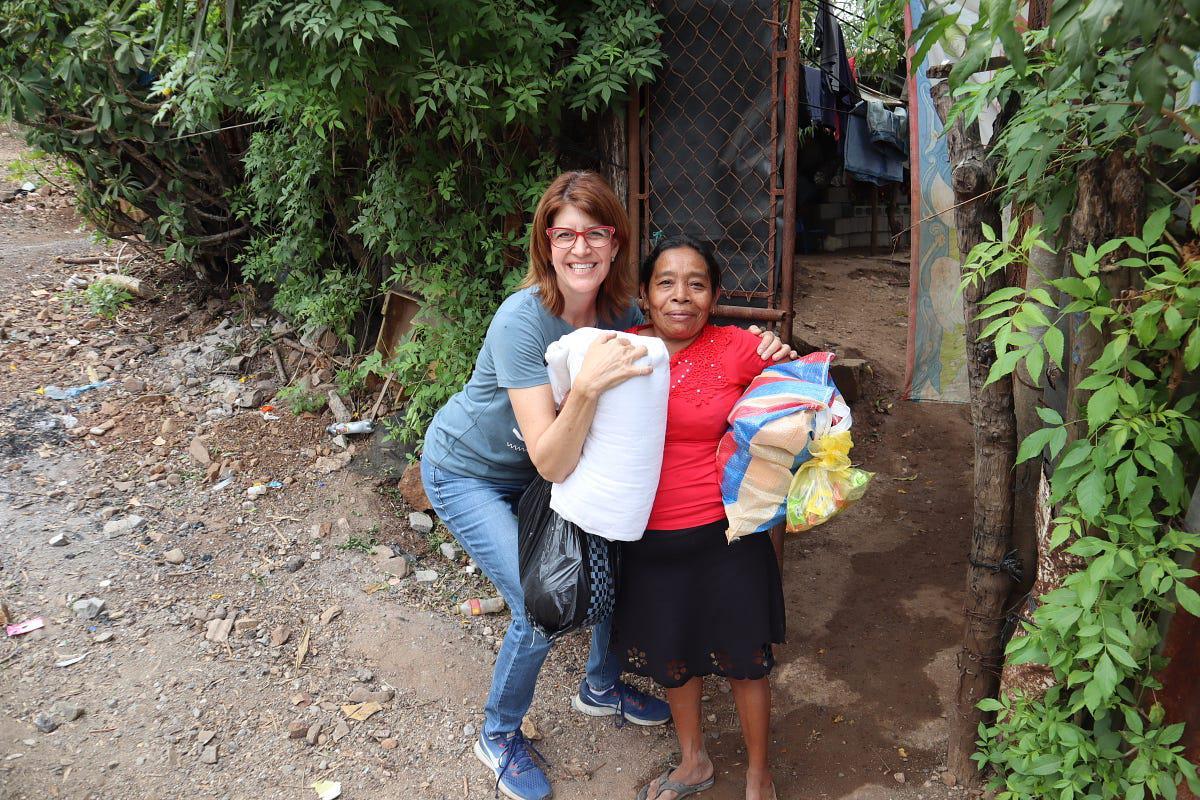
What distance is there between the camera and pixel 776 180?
126 inches

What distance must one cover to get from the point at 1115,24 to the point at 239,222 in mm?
5763

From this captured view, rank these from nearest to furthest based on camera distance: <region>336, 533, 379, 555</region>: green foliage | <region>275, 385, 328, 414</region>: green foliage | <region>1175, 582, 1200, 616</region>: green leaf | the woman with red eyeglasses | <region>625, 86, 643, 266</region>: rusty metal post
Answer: <region>1175, 582, 1200, 616</region>: green leaf → the woman with red eyeglasses → <region>625, 86, 643, 266</region>: rusty metal post → <region>336, 533, 379, 555</region>: green foliage → <region>275, 385, 328, 414</region>: green foliage

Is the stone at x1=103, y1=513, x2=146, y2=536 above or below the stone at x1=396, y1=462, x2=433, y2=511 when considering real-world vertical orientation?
below

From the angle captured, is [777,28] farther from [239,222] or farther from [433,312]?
[239,222]

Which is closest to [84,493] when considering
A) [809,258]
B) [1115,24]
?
[1115,24]

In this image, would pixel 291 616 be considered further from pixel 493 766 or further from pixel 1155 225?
pixel 1155 225

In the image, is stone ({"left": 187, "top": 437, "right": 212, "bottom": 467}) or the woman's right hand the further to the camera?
stone ({"left": 187, "top": 437, "right": 212, "bottom": 467})

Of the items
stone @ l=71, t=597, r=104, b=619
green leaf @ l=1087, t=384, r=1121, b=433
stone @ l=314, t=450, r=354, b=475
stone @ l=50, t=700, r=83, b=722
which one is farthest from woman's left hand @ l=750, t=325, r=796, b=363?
stone @ l=71, t=597, r=104, b=619

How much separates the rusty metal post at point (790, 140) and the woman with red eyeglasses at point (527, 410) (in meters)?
0.84

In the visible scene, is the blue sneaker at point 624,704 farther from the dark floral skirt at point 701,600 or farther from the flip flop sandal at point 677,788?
the dark floral skirt at point 701,600

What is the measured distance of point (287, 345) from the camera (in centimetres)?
538

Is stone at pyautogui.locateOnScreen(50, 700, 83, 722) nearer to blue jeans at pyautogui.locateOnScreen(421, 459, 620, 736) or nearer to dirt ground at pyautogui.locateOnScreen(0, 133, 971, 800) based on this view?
dirt ground at pyautogui.locateOnScreen(0, 133, 971, 800)

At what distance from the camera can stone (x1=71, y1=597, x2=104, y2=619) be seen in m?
3.24

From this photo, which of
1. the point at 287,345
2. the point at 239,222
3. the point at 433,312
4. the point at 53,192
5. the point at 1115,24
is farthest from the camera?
the point at 53,192
